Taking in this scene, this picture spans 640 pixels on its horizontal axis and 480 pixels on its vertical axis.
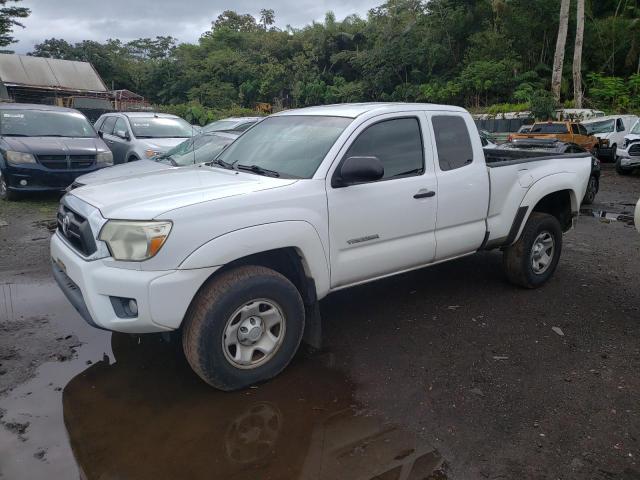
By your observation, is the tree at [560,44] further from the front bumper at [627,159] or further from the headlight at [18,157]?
the headlight at [18,157]

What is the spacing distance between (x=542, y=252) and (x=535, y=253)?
111mm

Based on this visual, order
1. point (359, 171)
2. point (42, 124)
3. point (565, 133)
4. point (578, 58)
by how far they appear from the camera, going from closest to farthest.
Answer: point (359, 171)
point (42, 124)
point (565, 133)
point (578, 58)

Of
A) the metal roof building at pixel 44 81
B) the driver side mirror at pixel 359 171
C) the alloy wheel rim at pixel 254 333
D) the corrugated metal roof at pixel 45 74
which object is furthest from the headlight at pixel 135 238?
the corrugated metal roof at pixel 45 74

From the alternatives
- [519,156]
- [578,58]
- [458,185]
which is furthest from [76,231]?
[578,58]

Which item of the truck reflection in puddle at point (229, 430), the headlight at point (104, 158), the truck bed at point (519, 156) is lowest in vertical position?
the truck reflection in puddle at point (229, 430)

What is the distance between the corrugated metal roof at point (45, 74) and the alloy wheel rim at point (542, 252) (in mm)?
29769

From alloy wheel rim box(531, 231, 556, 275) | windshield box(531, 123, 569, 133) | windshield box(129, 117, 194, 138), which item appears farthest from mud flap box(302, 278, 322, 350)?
windshield box(531, 123, 569, 133)

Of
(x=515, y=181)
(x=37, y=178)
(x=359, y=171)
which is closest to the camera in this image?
(x=359, y=171)

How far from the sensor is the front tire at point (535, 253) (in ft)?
17.4

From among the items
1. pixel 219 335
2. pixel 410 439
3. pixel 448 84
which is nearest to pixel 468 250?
pixel 410 439

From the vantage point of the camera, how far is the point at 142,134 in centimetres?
1080

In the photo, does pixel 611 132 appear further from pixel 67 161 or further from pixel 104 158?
pixel 67 161

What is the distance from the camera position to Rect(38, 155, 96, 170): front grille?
30.3ft

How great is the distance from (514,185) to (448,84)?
96.8ft
